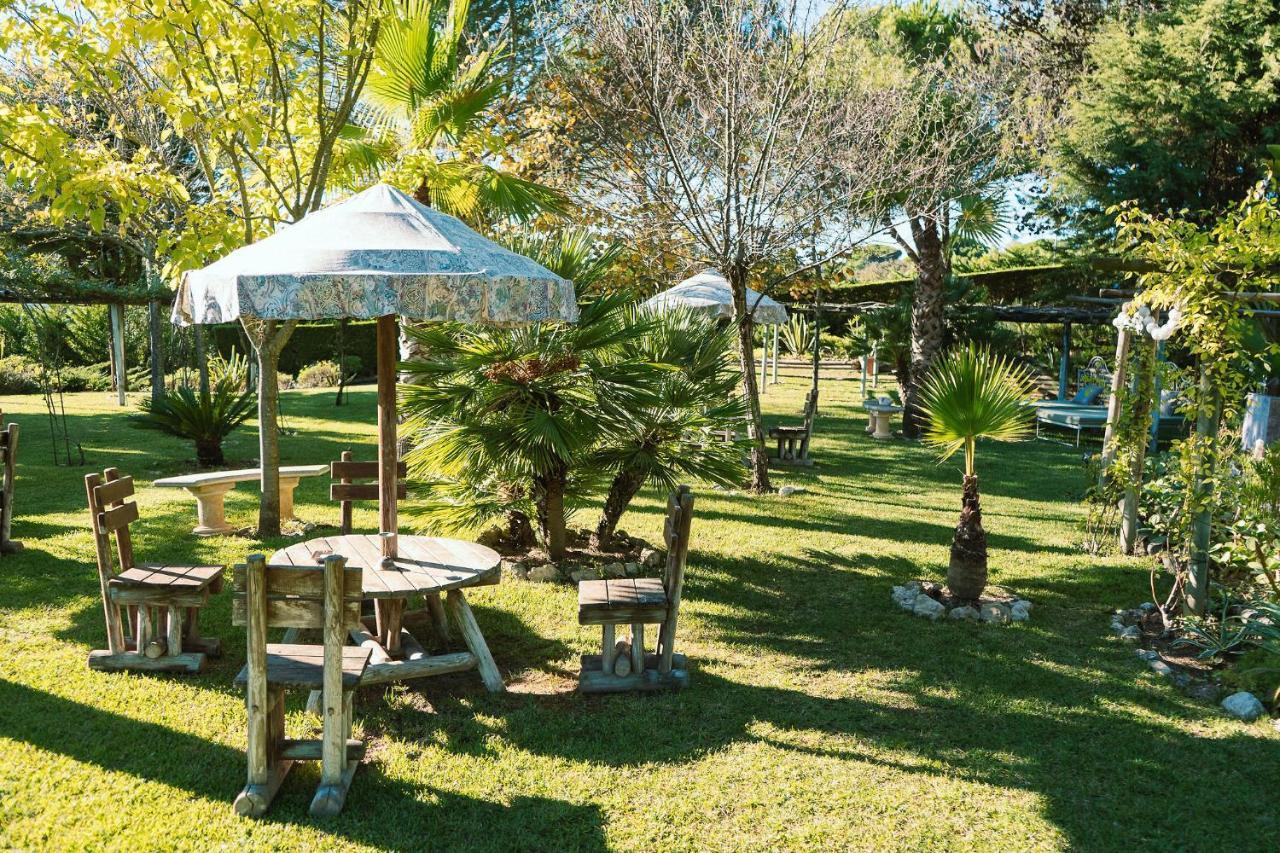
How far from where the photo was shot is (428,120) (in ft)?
28.7

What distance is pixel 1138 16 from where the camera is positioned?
15.1m

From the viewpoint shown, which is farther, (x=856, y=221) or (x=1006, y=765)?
(x=856, y=221)

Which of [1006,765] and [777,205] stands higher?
[777,205]

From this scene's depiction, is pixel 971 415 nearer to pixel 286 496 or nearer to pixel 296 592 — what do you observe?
pixel 296 592

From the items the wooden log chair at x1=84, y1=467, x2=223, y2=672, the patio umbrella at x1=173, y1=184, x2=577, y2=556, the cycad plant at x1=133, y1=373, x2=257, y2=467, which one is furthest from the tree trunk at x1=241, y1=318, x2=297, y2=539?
the cycad plant at x1=133, y1=373, x2=257, y2=467

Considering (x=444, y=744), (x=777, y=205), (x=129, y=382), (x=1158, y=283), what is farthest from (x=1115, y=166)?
(x=129, y=382)

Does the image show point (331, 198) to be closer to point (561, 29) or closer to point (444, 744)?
point (561, 29)

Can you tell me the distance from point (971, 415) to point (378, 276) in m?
3.80

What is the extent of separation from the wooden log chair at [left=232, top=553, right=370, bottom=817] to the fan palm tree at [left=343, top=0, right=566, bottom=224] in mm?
5690

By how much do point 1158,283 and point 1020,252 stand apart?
28.4 m

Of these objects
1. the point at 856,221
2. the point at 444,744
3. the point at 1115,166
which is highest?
the point at 1115,166

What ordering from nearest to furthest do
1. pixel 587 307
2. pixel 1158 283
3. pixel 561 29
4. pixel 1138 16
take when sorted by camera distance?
1. pixel 1158 283
2. pixel 587 307
3. pixel 561 29
4. pixel 1138 16

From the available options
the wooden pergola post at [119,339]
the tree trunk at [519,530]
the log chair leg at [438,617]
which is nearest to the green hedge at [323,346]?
the wooden pergola post at [119,339]

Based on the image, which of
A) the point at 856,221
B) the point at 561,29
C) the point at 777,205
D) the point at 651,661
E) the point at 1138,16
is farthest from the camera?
the point at 1138,16
